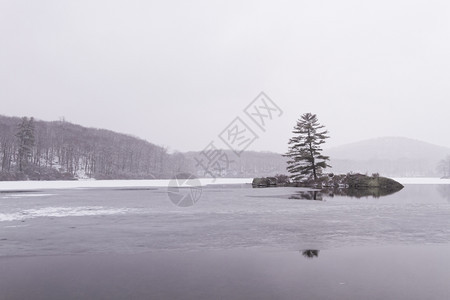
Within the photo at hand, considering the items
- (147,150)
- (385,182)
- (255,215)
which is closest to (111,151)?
(147,150)

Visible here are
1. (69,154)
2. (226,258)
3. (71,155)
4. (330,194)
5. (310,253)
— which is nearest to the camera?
(226,258)

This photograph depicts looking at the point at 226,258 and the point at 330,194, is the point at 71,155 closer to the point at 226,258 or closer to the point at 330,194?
the point at 330,194

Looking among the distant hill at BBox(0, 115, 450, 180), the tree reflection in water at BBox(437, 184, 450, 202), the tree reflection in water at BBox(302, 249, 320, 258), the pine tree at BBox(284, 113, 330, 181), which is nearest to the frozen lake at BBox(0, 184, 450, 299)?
the tree reflection in water at BBox(302, 249, 320, 258)

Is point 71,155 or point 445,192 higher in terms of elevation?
point 71,155

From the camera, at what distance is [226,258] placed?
754cm

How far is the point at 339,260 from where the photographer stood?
286 inches

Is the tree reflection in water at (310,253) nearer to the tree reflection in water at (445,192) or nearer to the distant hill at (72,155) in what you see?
the tree reflection in water at (445,192)

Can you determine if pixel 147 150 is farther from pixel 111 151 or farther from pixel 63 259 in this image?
pixel 63 259

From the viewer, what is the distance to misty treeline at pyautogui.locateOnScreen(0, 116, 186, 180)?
9350cm

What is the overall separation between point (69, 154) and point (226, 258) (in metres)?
126

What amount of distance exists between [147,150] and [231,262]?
16057 cm

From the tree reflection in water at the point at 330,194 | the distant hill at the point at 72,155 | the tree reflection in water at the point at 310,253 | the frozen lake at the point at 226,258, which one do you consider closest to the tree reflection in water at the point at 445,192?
the tree reflection in water at the point at 330,194

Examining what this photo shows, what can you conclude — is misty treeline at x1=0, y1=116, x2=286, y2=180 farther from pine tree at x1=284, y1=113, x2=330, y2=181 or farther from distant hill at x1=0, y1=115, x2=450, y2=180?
pine tree at x1=284, y1=113, x2=330, y2=181

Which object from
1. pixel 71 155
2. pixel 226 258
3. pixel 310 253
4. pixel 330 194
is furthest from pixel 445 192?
pixel 71 155
